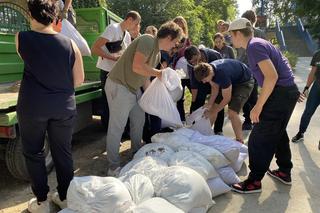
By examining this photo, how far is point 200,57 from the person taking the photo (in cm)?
514

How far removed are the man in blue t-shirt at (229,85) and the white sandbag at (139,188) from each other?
183 centimetres

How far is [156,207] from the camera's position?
8.57ft

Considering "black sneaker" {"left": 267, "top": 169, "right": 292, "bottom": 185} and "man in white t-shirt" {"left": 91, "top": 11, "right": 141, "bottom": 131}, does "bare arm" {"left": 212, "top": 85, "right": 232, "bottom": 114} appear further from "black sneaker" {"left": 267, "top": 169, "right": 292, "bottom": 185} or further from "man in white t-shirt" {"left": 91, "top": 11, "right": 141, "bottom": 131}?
"man in white t-shirt" {"left": 91, "top": 11, "right": 141, "bottom": 131}

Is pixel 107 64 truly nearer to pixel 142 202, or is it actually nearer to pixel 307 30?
pixel 142 202

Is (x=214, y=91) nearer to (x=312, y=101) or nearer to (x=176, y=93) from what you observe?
(x=176, y=93)

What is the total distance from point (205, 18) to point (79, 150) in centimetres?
1811

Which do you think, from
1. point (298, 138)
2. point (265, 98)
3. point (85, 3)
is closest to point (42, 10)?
point (265, 98)

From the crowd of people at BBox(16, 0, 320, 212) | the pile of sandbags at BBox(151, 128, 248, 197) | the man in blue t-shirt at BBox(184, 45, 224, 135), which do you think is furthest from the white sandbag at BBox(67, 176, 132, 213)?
the man in blue t-shirt at BBox(184, 45, 224, 135)

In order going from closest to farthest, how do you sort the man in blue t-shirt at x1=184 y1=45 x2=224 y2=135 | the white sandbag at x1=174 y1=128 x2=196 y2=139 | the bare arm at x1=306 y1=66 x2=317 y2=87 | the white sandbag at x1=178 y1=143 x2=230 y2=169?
1. the white sandbag at x1=178 y1=143 x2=230 y2=169
2. the white sandbag at x1=174 y1=128 x2=196 y2=139
3. the bare arm at x1=306 y1=66 x2=317 y2=87
4. the man in blue t-shirt at x1=184 y1=45 x2=224 y2=135

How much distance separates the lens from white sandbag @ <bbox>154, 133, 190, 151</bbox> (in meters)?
3.94

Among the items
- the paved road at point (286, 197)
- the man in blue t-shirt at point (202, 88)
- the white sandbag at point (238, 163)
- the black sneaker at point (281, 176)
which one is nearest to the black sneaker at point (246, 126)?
the man in blue t-shirt at point (202, 88)

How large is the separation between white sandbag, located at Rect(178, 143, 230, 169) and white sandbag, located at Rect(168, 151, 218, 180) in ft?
0.42

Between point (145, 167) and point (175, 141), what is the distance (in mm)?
821

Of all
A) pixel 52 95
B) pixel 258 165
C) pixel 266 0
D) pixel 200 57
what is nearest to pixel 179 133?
pixel 258 165
